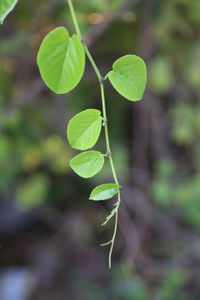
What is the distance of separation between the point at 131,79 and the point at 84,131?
6 centimetres

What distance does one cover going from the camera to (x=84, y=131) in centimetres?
42

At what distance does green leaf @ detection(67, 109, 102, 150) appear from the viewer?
0.41m

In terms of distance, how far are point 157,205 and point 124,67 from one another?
1396 millimetres

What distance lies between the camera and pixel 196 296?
5.72 feet

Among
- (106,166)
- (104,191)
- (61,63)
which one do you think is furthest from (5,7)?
(106,166)

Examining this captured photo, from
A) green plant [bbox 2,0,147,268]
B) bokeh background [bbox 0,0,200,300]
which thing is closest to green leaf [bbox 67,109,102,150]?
green plant [bbox 2,0,147,268]

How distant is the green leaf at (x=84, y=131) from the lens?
0.41 metres

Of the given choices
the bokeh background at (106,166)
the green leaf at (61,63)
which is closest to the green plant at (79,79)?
the green leaf at (61,63)

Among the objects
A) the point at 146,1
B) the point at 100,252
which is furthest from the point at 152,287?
the point at 146,1

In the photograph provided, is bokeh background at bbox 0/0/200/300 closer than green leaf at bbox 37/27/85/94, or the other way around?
green leaf at bbox 37/27/85/94

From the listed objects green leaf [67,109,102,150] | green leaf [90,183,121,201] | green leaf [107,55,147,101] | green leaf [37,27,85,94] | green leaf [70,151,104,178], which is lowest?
green leaf [90,183,121,201]

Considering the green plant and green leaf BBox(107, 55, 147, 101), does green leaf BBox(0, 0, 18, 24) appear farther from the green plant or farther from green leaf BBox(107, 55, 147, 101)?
green leaf BBox(107, 55, 147, 101)

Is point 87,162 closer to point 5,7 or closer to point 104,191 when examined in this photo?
point 104,191

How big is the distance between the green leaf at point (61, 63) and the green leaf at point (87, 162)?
0.06 meters
